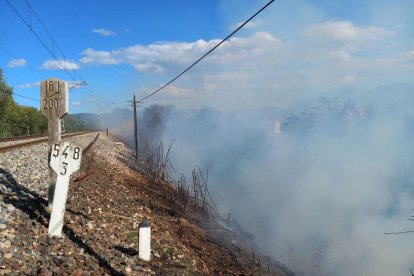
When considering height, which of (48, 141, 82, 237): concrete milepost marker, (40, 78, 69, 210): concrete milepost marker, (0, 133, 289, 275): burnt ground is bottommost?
(0, 133, 289, 275): burnt ground

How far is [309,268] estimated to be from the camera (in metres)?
12.1

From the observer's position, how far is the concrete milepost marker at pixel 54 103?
619 centimetres

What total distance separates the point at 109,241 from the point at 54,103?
2.63 metres

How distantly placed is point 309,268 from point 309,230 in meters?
3.92

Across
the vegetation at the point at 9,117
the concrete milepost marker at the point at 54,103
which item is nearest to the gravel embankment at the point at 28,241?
the concrete milepost marker at the point at 54,103

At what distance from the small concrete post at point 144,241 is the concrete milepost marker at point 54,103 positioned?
182cm

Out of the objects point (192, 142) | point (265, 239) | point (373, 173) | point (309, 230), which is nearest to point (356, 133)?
point (373, 173)

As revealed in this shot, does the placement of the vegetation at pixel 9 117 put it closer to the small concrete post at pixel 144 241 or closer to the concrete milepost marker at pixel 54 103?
the concrete milepost marker at pixel 54 103

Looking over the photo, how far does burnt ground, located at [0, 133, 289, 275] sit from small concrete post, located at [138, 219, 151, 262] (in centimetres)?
11

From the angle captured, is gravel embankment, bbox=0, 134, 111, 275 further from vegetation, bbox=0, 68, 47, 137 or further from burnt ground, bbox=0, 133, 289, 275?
vegetation, bbox=0, 68, 47, 137

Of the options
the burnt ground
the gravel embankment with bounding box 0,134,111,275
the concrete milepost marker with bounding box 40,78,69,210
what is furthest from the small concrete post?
the concrete milepost marker with bounding box 40,78,69,210

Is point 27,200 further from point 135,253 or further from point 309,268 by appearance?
point 309,268

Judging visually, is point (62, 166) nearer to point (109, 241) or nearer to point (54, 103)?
point (54, 103)

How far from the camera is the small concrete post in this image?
572 centimetres
